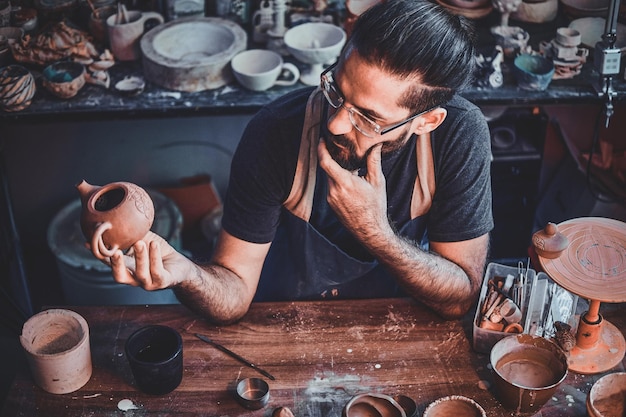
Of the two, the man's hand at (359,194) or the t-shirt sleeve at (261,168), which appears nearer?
the man's hand at (359,194)

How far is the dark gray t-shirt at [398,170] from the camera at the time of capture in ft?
8.10

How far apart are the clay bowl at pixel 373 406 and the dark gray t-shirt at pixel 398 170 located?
667 mm

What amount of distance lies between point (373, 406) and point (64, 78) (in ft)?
7.55

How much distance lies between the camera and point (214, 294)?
7.57 ft

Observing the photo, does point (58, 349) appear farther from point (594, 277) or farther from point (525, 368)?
point (594, 277)

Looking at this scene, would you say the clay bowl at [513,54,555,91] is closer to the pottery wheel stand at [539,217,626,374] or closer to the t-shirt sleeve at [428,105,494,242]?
the t-shirt sleeve at [428,105,494,242]

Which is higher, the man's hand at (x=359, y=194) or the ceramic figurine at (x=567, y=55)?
the man's hand at (x=359, y=194)

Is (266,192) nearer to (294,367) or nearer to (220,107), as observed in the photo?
(294,367)

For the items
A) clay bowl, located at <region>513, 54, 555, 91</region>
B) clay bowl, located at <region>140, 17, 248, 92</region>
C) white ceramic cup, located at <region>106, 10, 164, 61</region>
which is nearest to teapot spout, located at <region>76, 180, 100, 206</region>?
clay bowl, located at <region>140, 17, 248, 92</region>

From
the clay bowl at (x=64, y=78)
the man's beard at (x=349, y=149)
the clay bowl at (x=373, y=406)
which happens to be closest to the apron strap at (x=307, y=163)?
the man's beard at (x=349, y=149)

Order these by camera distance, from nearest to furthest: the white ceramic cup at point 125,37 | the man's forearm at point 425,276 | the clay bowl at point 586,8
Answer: the man's forearm at point 425,276, the white ceramic cup at point 125,37, the clay bowl at point 586,8

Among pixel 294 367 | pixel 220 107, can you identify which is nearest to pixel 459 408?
pixel 294 367

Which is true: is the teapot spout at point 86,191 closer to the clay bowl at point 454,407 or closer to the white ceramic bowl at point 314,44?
the clay bowl at point 454,407

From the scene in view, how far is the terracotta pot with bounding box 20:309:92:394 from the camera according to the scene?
2.11 meters
